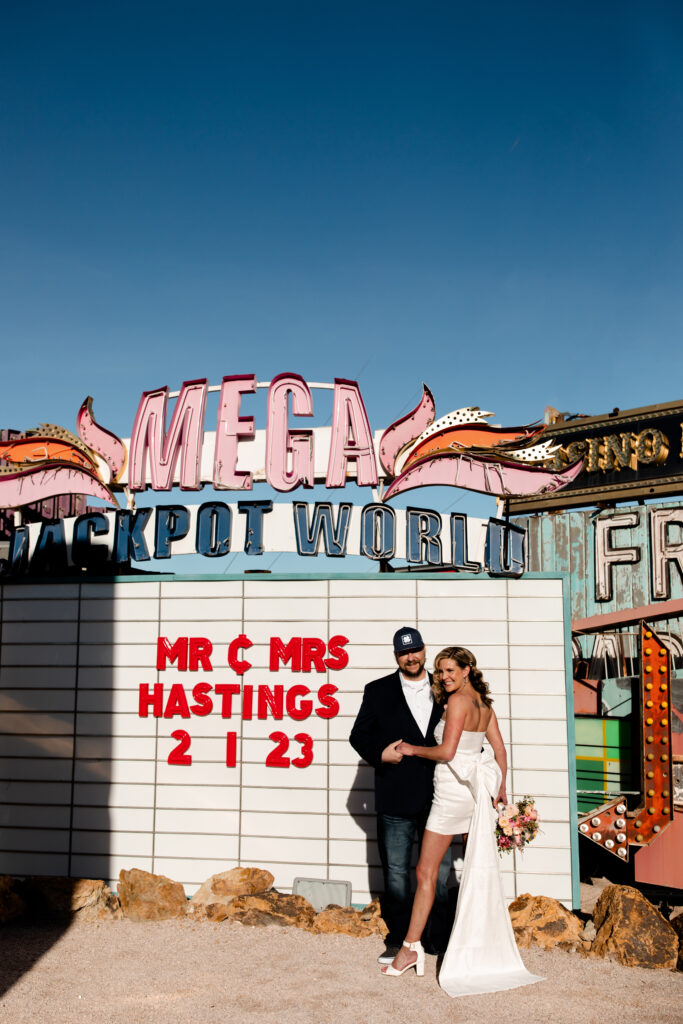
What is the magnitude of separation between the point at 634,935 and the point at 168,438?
21.6ft

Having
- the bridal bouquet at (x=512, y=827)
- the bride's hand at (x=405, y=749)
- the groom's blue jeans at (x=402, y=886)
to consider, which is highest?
the bride's hand at (x=405, y=749)

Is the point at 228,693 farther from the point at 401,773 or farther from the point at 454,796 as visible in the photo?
the point at 454,796

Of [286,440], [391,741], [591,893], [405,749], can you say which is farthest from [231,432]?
[591,893]

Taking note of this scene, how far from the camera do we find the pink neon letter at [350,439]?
364 inches

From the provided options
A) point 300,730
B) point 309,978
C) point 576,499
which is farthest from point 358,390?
point 576,499

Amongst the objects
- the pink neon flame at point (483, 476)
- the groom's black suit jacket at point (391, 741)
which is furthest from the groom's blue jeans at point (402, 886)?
the pink neon flame at point (483, 476)

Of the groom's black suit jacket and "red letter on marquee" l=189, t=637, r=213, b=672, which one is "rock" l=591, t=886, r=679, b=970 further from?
"red letter on marquee" l=189, t=637, r=213, b=672

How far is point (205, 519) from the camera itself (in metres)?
9.25

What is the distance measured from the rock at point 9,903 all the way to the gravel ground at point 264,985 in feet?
0.71

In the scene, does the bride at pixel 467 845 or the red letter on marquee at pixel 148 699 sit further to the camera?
the red letter on marquee at pixel 148 699

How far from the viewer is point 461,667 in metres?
6.53

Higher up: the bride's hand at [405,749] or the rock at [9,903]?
the bride's hand at [405,749]

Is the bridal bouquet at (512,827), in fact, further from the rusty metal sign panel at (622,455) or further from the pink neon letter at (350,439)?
the rusty metal sign panel at (622,455)

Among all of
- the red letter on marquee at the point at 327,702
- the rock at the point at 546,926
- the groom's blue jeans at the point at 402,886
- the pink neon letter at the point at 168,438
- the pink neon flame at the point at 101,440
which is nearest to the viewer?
the groom's blue jeans at the point at 402,886
